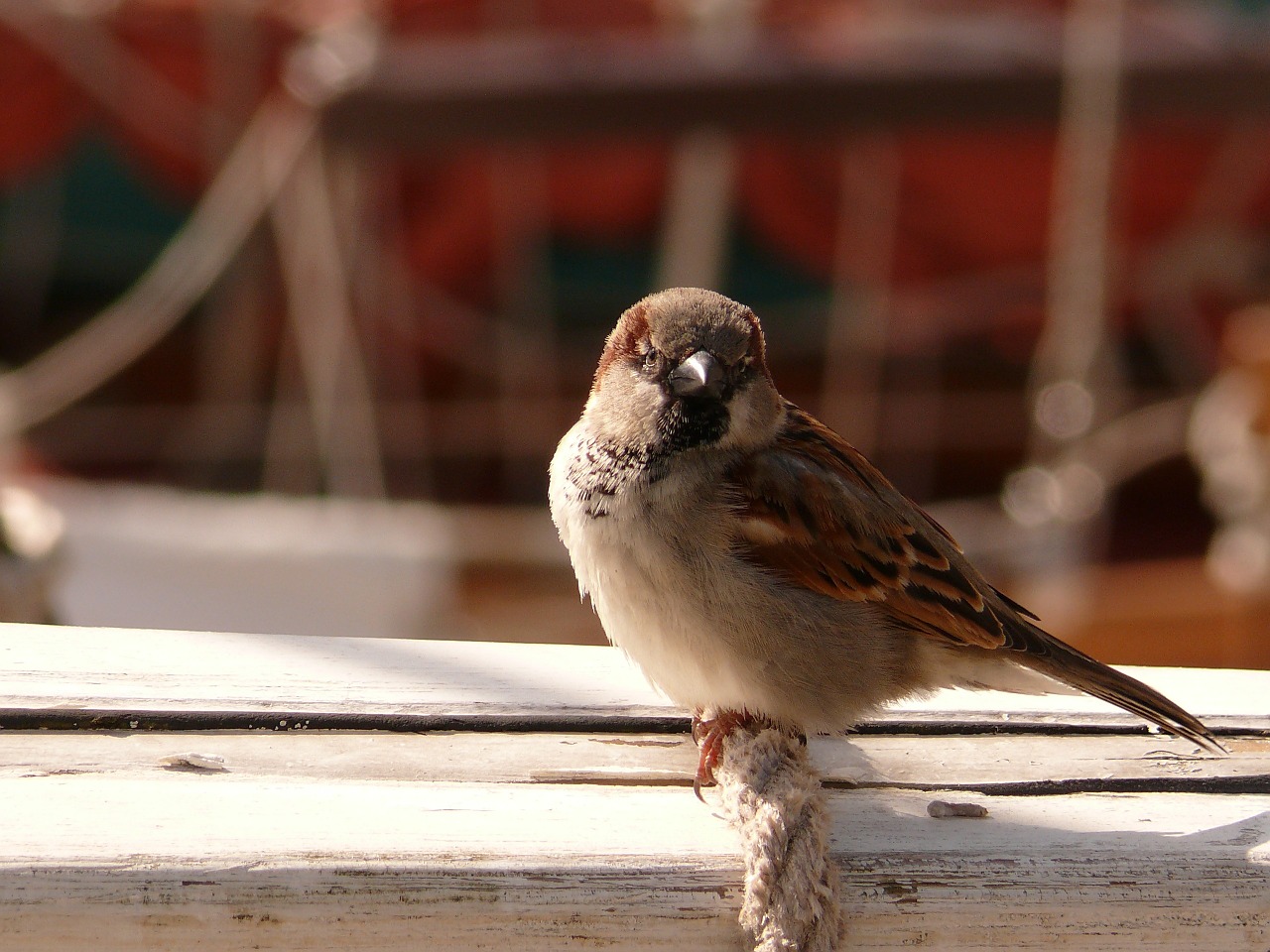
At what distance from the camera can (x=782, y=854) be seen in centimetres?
126

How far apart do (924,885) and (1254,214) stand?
19.6ft

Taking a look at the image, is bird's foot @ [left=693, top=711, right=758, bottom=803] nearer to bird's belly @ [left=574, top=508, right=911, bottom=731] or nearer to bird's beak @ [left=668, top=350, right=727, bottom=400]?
bird's belly @ [left=574, top=508, right=911, bottom=731]

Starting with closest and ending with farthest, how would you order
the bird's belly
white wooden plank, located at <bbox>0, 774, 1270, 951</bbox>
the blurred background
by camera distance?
white wooden plank, located at <bbox>0, 774, 1270, 951</bbox>, the bird's belly, the blurred background

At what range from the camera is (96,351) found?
5594mm

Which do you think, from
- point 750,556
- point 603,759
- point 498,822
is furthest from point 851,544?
point 498,822

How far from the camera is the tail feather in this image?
5.33 ft

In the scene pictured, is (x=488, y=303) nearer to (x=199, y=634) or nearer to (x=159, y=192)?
(x=159, y=192)

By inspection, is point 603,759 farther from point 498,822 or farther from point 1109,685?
point 1109,685

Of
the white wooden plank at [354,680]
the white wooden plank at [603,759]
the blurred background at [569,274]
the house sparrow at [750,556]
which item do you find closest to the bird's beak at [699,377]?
the house sparrow at [750,556]

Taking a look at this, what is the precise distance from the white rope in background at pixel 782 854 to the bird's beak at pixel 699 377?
0.66 meters

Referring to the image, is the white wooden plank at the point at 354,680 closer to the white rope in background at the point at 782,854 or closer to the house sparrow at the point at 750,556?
the house sparrow at the point at 750,556

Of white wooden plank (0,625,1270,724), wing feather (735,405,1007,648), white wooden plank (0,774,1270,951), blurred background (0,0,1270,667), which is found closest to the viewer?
white wooden plank (0,774,1270,951)

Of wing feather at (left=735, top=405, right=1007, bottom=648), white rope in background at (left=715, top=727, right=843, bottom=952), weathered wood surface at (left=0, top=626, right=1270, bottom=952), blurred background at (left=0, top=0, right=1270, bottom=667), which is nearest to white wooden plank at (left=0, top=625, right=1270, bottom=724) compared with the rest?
weathered wood surface at (left=0, top=626, right=1270, bottom=952)

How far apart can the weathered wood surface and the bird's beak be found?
0.49 metres
